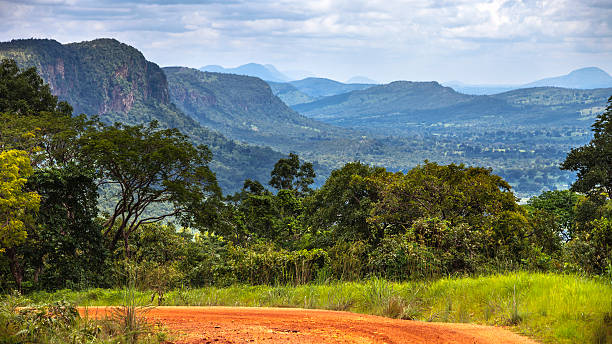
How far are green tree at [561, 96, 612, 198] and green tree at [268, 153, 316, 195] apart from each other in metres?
18.8

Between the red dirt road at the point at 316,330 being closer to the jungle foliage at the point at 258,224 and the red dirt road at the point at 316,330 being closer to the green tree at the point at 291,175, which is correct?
the jungle foliage at the point at 258,224

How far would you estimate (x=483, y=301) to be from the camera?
7527 mm

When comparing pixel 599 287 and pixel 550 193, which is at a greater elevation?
pixel 599 287

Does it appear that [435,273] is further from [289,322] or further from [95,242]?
[95,242]

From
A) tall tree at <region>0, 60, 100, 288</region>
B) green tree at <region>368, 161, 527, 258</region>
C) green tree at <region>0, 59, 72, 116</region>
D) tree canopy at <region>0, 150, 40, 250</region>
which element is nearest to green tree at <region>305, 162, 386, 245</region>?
green tree at <region>368, 161, 527, 258</region>

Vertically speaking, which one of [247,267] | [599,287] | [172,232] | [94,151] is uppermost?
[94,151]

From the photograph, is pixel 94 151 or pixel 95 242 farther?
pixel 94 151

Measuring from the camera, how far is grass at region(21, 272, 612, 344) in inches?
241

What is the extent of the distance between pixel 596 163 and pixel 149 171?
2407 cm

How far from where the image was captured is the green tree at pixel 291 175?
39656 mm

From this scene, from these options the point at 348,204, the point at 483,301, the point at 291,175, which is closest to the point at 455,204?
the point at 348,204

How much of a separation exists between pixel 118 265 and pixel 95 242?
128cm

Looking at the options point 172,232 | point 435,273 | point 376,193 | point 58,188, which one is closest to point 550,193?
point 376,193

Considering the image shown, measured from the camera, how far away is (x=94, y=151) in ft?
67.8
